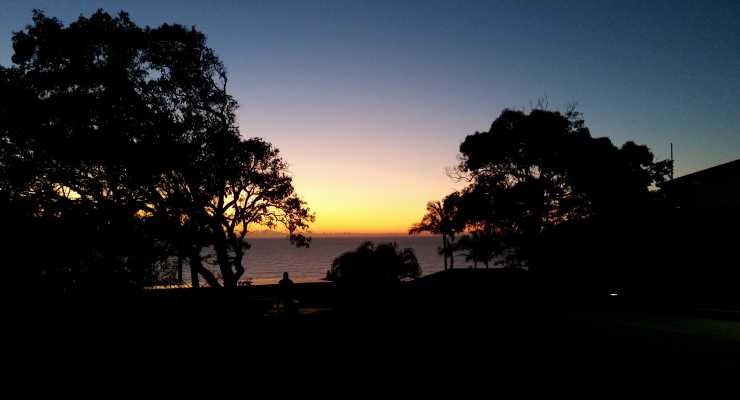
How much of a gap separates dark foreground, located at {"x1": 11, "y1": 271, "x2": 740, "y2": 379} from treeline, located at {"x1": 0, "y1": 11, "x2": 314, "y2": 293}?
1621mm

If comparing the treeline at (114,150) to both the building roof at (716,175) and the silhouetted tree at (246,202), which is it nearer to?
the silhouetted tree at (246,202)

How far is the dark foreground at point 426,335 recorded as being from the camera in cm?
752

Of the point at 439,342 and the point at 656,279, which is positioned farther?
the point at 656,279

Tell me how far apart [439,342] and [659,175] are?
102 ft

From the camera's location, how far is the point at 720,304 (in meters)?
15.4

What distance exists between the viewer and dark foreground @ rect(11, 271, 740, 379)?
24.7 feet

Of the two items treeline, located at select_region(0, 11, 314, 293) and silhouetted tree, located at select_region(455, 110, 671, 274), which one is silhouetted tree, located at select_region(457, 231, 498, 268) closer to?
silhouetted tree, located at select_region(455, 110, 671, 274)

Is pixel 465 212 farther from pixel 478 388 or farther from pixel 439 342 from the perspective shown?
pixel 478 388

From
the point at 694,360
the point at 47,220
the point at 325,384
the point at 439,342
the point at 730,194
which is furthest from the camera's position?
the point at 730,194

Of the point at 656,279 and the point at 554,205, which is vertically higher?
the point at 554,205

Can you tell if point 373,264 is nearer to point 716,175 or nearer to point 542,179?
point 542,179

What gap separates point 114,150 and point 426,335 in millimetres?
11174

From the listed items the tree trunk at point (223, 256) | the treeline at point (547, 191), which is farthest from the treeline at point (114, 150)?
the treeline at point (547, 191)

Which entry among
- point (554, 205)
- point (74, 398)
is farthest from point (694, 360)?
point (554, 205)
